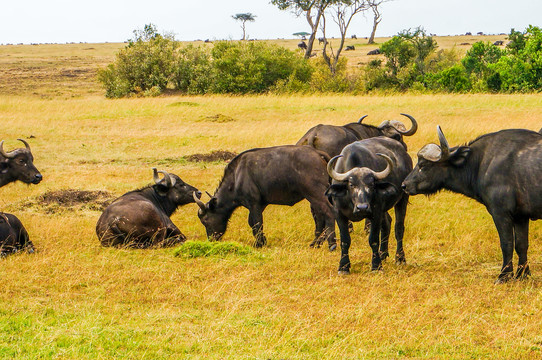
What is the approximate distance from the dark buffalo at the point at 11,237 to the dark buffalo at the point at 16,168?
5.49 ft

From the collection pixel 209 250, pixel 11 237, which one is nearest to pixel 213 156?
pixel 209 250

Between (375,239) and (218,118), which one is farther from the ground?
(375,239)

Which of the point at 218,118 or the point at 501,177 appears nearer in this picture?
the point at 501,177

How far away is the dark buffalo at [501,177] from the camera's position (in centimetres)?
789

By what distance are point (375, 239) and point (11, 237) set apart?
4967 mm

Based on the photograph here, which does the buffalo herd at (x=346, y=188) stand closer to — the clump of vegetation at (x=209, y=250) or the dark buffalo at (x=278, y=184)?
the dark buffalo at (x=278, y=184)

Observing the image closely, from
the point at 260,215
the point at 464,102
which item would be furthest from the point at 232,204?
the point at 464,102

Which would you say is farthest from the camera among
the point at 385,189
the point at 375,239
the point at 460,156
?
the point at 375,239

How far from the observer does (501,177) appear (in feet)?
26.3

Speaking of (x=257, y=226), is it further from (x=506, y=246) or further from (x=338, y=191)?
(x=506, y=246)

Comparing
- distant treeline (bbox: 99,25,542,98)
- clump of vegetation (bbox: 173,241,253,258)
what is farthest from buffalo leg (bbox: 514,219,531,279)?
distant treeline (bbox: 99,25,542,98)

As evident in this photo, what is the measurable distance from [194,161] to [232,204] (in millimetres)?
6844

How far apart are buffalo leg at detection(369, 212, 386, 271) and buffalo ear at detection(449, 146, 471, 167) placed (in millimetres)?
1103

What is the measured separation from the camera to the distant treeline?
34.8 m
